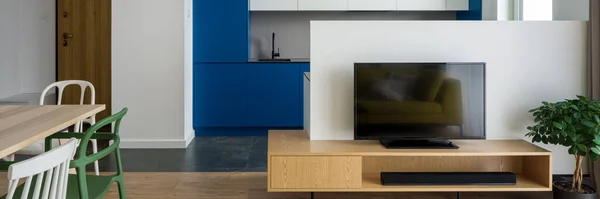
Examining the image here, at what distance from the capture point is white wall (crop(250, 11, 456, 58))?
22.2ft

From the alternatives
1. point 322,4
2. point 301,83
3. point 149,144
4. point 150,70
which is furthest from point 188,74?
point 322,4

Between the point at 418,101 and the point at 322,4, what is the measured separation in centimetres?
315

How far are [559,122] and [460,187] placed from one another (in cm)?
61

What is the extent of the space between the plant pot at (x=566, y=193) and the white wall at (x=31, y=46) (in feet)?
18.2

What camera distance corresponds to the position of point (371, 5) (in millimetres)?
6434

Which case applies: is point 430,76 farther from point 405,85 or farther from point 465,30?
point 465,30

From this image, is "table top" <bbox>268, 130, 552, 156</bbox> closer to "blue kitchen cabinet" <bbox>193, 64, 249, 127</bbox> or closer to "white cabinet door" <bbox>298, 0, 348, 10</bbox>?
"blue kitchen cabinet" <bbox>193, 64, 249, 127</bbox>

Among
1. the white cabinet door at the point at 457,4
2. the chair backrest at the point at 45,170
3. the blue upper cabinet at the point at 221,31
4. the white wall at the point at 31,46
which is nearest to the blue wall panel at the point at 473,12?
the white cabinet door at the point at 457,4

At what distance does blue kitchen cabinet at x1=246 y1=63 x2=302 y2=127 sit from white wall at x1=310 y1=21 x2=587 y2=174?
2.57 meters

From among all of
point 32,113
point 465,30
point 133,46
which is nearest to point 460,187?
point 465,30

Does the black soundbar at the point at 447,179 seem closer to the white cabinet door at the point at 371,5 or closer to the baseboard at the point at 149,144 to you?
the baseboard at the point at 149,144

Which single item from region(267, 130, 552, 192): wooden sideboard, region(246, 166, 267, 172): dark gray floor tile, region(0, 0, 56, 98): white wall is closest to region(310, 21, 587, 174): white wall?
region(267, 130, 552, 192): wooden sideboard

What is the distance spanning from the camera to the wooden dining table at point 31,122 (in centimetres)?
195

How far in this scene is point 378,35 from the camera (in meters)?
3.62
